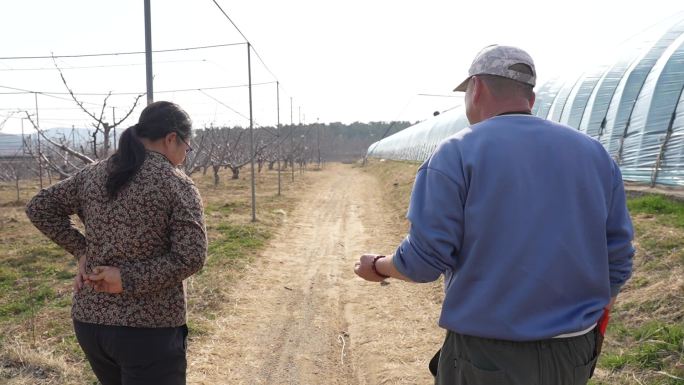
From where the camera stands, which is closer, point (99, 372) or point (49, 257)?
point (99, 372)

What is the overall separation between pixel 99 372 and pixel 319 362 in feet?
7.51

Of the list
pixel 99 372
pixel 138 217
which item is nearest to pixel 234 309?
pixel 99 372

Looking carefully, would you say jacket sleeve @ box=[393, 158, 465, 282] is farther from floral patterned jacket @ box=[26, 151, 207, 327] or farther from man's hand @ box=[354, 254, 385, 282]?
floral patterned jacket @ box=[26, 151, 207, 327]

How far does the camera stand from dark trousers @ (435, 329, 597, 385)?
1451 mm

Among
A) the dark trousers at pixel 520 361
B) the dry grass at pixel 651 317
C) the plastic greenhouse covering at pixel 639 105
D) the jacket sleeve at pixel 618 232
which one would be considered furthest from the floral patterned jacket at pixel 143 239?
the plastic greenhouse covering at pixel 639 105

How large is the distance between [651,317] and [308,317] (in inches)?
122

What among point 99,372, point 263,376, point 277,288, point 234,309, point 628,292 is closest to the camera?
point 99,372

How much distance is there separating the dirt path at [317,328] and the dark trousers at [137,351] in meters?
A: 1.93

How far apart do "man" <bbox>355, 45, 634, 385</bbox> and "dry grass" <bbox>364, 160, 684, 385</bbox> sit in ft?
7.11

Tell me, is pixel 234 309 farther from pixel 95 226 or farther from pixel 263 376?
pixel 95 226

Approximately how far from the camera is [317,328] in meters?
4.73

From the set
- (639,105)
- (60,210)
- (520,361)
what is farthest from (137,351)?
(639,105)

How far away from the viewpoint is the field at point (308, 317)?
3.56 metres

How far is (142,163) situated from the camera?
5.85ft
